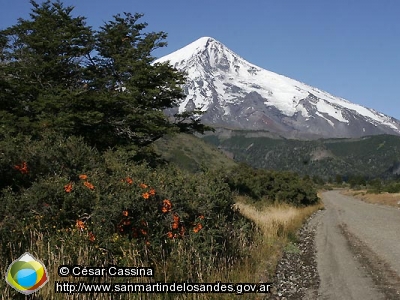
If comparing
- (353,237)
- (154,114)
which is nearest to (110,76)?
(154,114)

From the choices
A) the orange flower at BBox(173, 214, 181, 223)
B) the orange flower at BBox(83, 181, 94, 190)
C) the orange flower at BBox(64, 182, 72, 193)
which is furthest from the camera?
the orange flower at BBox(173, 214, 181, 223)

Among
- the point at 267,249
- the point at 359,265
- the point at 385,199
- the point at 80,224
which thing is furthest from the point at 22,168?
the point at 385,199

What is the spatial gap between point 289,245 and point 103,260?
32.7 ft

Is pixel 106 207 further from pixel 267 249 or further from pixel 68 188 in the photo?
pixel 267 249

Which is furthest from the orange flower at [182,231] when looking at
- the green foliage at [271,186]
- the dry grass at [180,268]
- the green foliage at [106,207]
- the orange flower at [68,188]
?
the green foliage at [271,186]

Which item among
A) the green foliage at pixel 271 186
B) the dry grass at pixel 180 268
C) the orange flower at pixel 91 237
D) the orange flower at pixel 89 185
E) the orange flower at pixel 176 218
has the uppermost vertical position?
the green foliage at pixel 271 186

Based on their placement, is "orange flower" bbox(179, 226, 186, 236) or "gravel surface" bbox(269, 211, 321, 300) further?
"gravel surface" bbox(269, 211, 321, 300)

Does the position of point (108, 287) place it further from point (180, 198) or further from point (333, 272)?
point (333, 272)

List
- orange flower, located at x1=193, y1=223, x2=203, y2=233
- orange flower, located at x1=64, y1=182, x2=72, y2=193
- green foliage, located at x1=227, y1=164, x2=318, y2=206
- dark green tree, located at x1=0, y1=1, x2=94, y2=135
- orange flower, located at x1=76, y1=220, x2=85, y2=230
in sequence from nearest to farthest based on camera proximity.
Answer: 1. orange flower, located at x1=76, y1=220, x2=85, y2=230
2. orange flower, located at x1=64, y1=182, x2=72, y2=193
3. orange flower, located at x1=193, y1=223, x2=203, y2=233
4. dark green tree, located at x1=0, y1=1, x2=94, y2=135
5. green foliage, located at x1=227, y1=164, x2=318, y2=206

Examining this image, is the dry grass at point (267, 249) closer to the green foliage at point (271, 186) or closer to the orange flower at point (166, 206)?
the orange flower at point (166, 206)

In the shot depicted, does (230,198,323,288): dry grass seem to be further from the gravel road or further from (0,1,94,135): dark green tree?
(0,1,94,135): dark green tree

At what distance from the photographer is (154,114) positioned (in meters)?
30.2

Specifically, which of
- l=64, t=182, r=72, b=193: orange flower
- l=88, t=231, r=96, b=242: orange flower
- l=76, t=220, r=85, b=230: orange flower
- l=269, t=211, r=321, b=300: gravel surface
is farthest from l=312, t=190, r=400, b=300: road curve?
l=64, t=182, r=72, b=193: orange flower

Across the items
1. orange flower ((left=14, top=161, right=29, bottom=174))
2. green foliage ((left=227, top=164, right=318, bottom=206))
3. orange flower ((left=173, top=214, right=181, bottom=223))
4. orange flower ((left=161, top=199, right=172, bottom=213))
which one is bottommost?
orange flower ((left=173, top=214, right=181, bottom=223))
